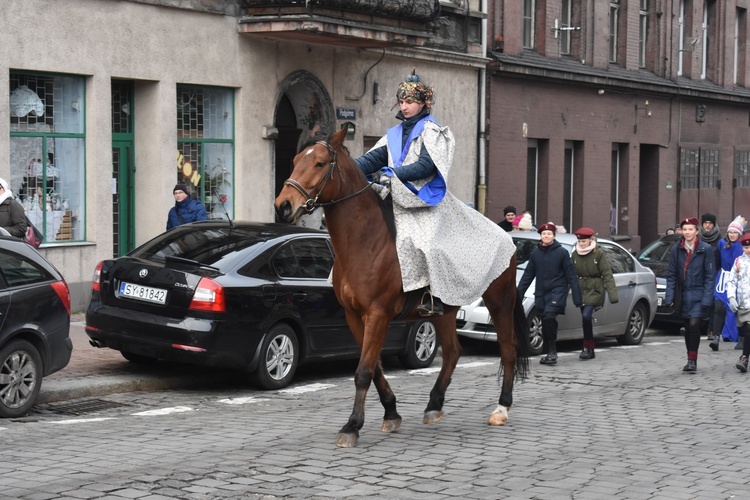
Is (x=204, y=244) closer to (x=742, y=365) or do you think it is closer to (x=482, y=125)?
(x=742, y=365)

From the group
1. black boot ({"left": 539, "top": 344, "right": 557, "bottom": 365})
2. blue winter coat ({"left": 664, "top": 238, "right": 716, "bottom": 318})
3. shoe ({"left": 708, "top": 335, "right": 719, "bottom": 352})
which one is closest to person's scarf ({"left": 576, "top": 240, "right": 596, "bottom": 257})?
blue winter coat ({"left": 664, "top": 238, "right": 716, "bottom": 318})

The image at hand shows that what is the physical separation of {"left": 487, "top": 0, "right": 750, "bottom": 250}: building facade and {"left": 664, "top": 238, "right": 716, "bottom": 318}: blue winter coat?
1339 centimetres

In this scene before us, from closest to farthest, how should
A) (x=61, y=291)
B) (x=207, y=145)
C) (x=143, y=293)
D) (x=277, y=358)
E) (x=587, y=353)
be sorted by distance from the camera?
(x=61, y=291)
(x=143, y=293)
(x=277, y=358)
(x=587, y=353)
(x=207, y=145)

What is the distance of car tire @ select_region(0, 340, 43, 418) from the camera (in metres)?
10.2

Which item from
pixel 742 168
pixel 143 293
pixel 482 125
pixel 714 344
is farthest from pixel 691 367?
pixel 742 168

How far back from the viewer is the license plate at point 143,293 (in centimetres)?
1188

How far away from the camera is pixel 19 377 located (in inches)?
410

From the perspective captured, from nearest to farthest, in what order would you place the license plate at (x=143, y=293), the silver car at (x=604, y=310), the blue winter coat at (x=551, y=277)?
the license plate at (x=143, y=293) < the blue winter coat at (x=551, y=277) < the silver car at (x=604, y=310)

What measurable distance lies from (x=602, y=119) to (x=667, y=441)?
24.2m

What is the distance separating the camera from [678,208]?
37.5 metres

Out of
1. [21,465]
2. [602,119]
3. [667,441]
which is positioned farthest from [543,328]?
[602,119]

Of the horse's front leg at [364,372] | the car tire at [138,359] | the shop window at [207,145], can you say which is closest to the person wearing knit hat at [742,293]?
the car tire at [138,359]

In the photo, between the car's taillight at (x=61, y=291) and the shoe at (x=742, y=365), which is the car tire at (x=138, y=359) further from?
the shoe at (x=742, y=365)

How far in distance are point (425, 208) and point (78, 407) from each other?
3.92m
